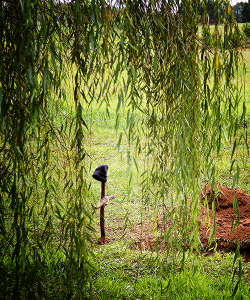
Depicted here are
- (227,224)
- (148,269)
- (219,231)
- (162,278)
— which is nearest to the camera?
(162,278)

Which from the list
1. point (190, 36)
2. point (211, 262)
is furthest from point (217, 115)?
point (211, 262)

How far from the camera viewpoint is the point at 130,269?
2863 mm

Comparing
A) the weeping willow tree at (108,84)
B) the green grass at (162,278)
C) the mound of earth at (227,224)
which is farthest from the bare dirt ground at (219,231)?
the weeping willow tree at (108,84)

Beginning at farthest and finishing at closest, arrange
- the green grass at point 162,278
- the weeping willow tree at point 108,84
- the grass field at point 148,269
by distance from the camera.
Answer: the green grass at point 162,278
the grass field at point 148,269
the weeping willow tree at point 108,84

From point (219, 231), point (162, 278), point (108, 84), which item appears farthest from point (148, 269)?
point (108, 84)

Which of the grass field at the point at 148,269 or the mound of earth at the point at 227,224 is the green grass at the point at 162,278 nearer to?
the grass field at the point at 148,269

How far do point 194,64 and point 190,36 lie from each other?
179 mm

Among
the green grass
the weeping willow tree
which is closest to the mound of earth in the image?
the green grass

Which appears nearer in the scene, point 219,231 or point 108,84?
point 108,84

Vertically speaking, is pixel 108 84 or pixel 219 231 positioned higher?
pixel 108 84

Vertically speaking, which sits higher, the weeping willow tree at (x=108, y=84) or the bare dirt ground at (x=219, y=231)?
the weeping willow tree at (x=108, y=84)

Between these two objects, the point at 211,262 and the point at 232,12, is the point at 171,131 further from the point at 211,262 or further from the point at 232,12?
the point at 211,262

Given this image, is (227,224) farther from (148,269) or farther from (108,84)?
(108,84)

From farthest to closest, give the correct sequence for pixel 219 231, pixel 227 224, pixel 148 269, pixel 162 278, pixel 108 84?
pixel 227 224 → pixel 219 231 → pixel 148 269 → pixel 162 278 → pixel 108 84
